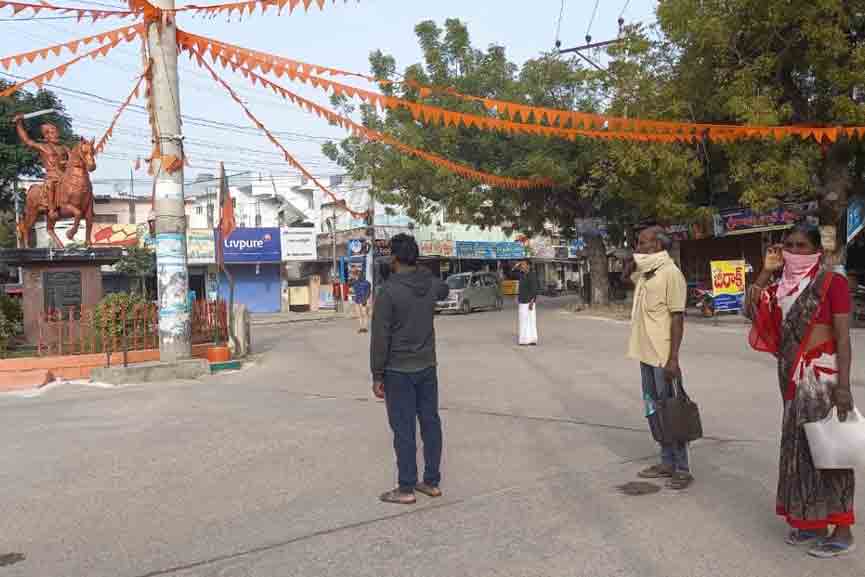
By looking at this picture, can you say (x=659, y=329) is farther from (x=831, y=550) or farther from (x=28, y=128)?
(x=28, y=128)

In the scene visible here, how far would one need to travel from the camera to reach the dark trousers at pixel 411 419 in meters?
5.15

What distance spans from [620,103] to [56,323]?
13538 mm

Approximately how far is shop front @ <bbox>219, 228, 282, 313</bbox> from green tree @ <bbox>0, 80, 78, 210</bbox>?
28.5 ft

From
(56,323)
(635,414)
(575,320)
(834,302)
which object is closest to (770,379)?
(635,414)

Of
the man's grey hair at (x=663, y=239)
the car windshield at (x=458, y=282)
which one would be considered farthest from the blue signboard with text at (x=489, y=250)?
the man's grey hair at (x=663, y=239)

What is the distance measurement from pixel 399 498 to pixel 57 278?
11649mm

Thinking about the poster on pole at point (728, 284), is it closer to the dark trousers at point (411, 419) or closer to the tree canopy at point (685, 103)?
the tree canopy at point (685, 103)

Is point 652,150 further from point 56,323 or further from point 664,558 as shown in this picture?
point 664,558

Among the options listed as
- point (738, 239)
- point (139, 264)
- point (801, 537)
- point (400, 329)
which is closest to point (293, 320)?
point (139, 264)

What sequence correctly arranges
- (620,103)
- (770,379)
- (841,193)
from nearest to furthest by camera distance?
(770,379), (841,193), (620,103)

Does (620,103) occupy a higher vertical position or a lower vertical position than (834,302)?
higher

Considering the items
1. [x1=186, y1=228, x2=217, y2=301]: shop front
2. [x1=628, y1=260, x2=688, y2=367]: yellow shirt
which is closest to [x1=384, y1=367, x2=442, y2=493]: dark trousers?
[x1=628, y1=260, x2=688, y2=367]: yellow shirt

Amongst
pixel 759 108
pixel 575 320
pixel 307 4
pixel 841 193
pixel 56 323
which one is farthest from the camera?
pixel 575 320

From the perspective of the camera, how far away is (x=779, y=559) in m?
4.02
